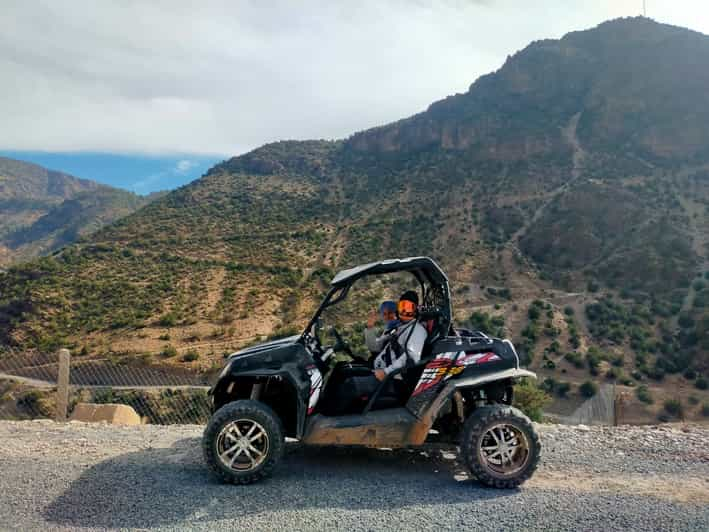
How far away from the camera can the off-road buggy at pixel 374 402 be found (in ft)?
14.9

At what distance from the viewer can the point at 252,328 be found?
32.6m

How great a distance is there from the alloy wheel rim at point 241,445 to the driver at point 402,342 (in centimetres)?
126

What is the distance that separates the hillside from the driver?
21.3 metres

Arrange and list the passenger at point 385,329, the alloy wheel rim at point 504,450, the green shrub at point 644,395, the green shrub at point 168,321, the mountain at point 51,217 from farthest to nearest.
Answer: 1. the mountain at point 51,217
2. the green shrub at point 168,321
3. the green shrub at point 644,395
4. the passenger at point 385,329
5. the alloy wheel rim at point 504,450

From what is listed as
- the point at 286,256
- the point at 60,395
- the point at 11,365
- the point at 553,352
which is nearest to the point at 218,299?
the point at 286,256

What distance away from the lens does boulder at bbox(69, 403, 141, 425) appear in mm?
7617

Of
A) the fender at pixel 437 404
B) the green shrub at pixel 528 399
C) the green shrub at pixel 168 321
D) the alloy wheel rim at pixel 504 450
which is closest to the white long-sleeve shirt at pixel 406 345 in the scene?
the fender at pixel 437 404

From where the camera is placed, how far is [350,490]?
4.35 meters

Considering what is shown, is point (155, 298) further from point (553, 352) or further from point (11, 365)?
point (553, 352)

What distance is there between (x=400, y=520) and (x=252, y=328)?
29685 millimetres

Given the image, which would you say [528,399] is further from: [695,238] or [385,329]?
[695,238]

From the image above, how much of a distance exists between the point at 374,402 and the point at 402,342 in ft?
2.15

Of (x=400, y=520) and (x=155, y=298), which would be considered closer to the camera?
(x=400, y=520)

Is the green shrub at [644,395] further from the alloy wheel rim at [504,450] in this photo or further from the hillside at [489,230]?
the alloy wheel rim at [504,450]
